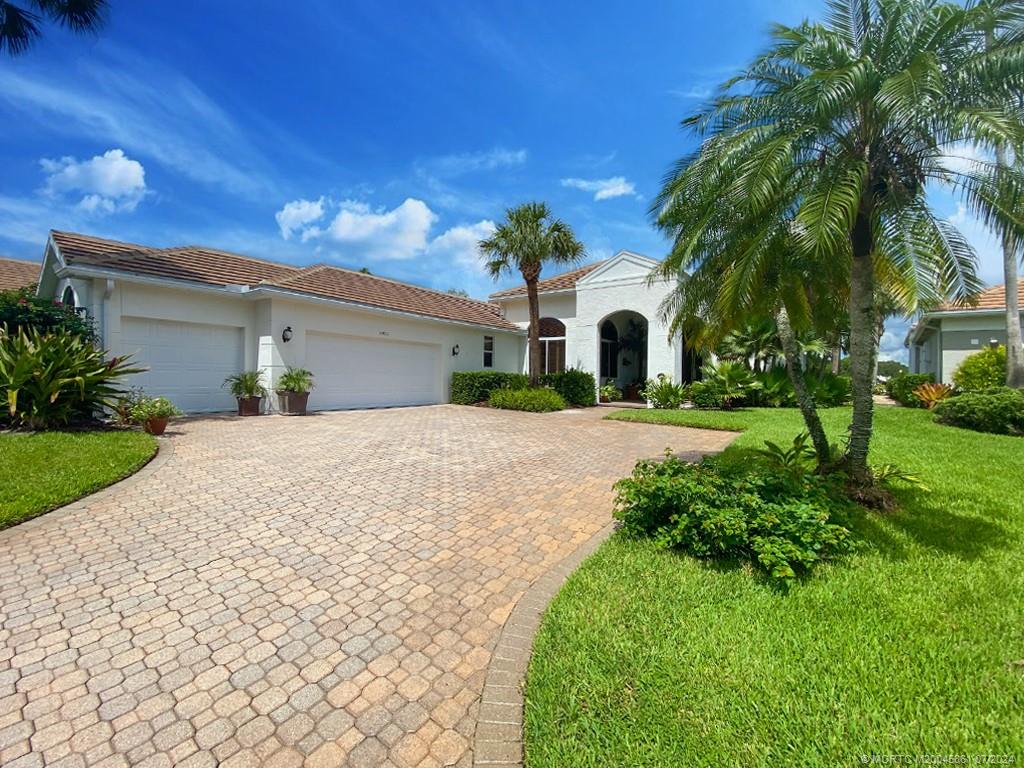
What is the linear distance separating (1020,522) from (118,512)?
397 inches

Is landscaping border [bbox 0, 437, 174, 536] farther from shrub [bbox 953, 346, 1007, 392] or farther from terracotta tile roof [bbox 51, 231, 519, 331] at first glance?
shrub [bbox 953, 346, 1007, 392]

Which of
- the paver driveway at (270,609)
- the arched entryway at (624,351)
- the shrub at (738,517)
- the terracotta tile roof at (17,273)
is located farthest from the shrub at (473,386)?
the terracotta tile roof at (17,273)

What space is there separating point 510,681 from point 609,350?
2029cm

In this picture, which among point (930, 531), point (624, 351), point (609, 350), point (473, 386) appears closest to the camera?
point (930, 531)

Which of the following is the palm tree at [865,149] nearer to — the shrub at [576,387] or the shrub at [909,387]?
the shrub at [576,387]

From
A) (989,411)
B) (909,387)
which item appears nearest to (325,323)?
(989,411)

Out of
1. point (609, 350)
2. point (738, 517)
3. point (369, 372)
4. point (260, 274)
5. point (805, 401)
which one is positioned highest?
point (260, 274)

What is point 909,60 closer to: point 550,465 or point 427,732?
point 550,465

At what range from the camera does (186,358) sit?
1311 centimetres

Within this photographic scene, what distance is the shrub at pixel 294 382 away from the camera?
1354 centimetres

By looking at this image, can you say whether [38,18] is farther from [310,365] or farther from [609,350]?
[609,350]

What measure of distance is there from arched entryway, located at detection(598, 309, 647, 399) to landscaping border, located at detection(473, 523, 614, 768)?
60.0 ft

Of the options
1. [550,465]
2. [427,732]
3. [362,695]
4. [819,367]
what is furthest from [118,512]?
[819,367]

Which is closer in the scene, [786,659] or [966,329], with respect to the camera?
[786,659]
